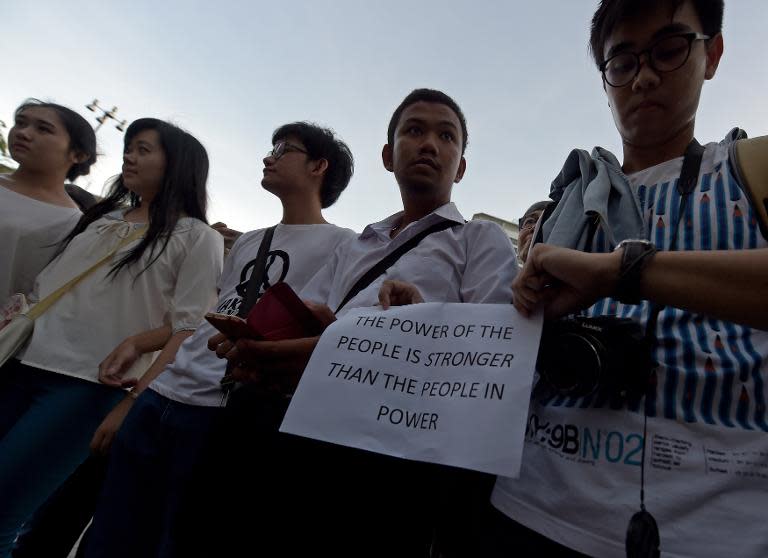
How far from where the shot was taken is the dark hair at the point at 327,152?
254 cm

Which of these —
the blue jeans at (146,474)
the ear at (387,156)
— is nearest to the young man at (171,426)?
the blue jeans at (146,474)

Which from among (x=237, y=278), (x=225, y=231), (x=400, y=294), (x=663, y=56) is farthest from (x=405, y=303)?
(x=225, y=231)

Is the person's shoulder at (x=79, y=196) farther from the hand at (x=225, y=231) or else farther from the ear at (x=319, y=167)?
the ear at (x=319, y=167)

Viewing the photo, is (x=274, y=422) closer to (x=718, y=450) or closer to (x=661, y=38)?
(x=718, y=450)

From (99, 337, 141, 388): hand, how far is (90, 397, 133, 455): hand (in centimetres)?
10

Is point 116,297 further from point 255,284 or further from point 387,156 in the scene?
point 387,156

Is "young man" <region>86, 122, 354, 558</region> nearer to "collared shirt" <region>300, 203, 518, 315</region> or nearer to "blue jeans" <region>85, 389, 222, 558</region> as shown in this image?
"blue jeans" <region>85, 389, 222, 558</region>

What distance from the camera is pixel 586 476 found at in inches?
35.4

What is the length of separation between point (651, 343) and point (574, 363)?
17 centimetres

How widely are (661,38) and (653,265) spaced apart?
25.0 inches

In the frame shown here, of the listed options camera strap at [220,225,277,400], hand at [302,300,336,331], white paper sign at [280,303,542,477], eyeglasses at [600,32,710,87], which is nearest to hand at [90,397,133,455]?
camera strap at [220,225,277,400]

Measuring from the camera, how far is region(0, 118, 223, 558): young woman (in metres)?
1.91

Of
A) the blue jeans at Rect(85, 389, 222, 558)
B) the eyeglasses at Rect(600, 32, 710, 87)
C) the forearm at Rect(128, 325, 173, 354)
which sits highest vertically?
the eyeglasses at Rect(600, 32, 710, 87)

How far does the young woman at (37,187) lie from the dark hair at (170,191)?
0.64 ft
